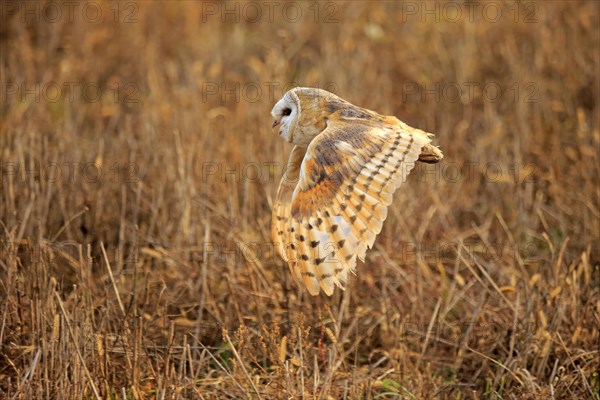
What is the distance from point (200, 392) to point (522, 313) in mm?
1275

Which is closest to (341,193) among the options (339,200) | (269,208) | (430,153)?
(339,200)

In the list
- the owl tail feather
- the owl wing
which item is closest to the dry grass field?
the owl wing

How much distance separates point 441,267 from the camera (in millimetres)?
3980

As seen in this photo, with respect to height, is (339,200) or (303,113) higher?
(303,113)

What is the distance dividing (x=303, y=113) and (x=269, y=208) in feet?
3.64

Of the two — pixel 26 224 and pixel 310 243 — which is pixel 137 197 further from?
pixel 310 243

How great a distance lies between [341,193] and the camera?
292 cm

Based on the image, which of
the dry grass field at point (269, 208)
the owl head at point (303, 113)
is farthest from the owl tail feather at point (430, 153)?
the dry grass field at point (269, 208)

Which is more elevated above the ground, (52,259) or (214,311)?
(52,259)

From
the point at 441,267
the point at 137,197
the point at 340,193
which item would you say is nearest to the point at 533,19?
the point at 441,267

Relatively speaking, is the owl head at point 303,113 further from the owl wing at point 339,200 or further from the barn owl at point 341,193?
the owl wing at point 339,200

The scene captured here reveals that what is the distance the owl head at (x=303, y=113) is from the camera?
10.5ft

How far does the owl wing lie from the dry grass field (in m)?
0.23

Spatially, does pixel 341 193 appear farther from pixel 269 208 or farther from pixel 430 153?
pixel 269 208
